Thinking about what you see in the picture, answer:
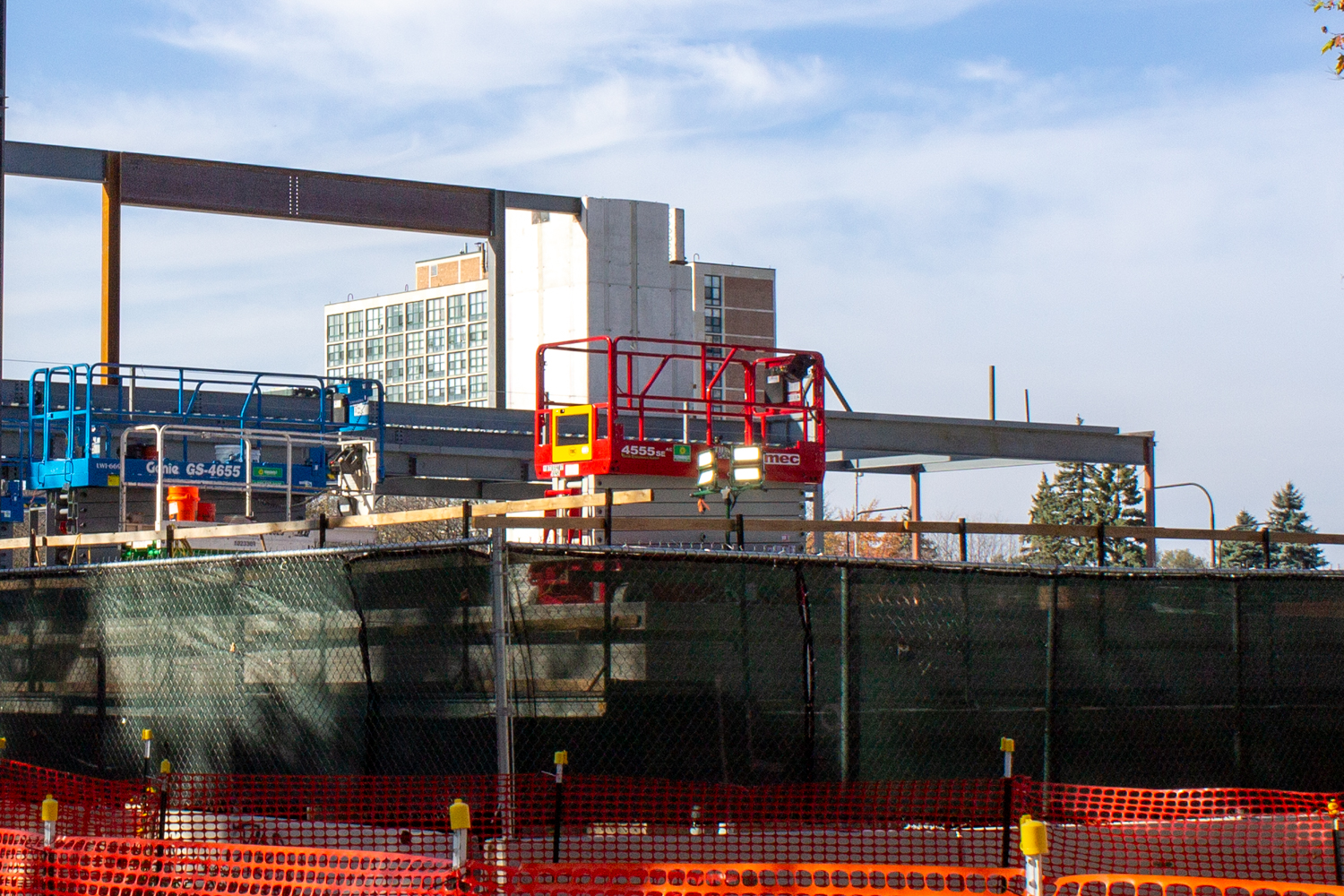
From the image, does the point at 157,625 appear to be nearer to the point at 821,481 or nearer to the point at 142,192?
the point at 821,481

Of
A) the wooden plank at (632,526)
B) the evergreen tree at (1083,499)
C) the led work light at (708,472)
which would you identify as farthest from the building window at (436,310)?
the led work light at (708,472)

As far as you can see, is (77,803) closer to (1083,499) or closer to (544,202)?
(544,202)

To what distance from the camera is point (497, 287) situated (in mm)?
46688

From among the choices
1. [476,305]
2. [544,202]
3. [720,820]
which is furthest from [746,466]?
[476,305]

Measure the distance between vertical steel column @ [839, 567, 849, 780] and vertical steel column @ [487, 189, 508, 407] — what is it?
114 feet

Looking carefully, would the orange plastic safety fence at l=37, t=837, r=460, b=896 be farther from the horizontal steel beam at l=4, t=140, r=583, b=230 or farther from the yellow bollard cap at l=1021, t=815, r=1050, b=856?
the horizontal steel beam at l=4, t=140, r=583, b=230

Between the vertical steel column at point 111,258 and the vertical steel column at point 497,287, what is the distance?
10371 millimetres

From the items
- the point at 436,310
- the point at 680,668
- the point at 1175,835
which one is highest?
the point at 436,310

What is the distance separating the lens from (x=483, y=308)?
18838cm

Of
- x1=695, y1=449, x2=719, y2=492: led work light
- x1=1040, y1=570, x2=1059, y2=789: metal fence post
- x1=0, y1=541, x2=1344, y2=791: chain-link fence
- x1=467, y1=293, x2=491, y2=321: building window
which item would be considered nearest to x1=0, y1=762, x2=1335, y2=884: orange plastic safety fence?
x1=0, y1=541, x2=1344, y2=791: chain-link fence

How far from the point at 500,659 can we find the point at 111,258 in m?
33.9

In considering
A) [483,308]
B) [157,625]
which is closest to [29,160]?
[157,625]

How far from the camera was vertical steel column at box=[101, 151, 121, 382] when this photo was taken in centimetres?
3784

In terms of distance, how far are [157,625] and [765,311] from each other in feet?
535
